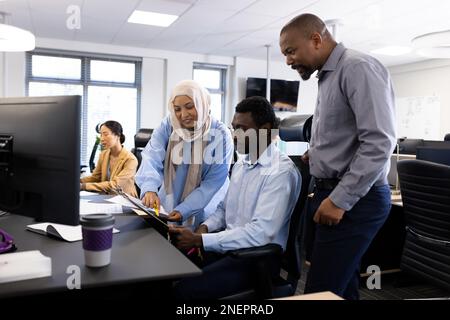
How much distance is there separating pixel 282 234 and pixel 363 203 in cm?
35

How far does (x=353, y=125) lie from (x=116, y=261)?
96 centimetres

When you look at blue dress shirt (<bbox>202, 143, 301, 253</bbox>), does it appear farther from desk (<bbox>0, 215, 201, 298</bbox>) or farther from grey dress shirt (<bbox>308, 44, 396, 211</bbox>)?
desk (<bbox>0, 215, 201, 298</bbox>)

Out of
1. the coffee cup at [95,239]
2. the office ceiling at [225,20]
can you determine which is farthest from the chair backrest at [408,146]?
the coffee cup at [95,239]

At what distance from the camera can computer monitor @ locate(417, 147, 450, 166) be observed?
2899 millimetres

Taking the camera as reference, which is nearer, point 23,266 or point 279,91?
point 23,266

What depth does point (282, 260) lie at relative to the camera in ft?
5.38

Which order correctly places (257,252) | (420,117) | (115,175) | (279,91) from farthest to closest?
(420,117) < (279,91) < (115,175) < (257,252)

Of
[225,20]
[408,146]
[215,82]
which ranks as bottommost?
[408,146]

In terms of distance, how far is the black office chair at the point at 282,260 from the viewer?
4.63ft

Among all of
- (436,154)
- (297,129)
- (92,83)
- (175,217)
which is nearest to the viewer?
(175,217)

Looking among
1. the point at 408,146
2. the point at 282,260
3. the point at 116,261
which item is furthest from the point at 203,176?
the point at 408,146

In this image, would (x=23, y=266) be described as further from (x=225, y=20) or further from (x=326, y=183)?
(x=225, y=20)

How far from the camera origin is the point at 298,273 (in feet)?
5.27

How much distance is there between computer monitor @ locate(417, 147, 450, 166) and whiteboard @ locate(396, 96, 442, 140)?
4323 mm
